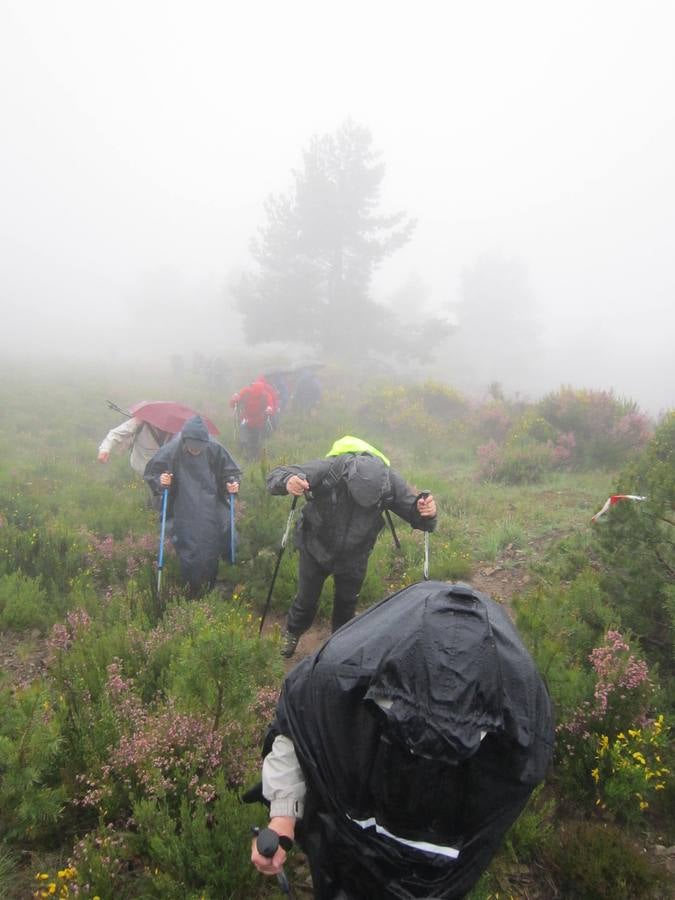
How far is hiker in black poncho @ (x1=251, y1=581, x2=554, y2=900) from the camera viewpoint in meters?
1.55

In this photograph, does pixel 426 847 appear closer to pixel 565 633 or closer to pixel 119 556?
pixel 565 633

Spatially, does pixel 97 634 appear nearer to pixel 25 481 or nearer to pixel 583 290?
pixel 25 481

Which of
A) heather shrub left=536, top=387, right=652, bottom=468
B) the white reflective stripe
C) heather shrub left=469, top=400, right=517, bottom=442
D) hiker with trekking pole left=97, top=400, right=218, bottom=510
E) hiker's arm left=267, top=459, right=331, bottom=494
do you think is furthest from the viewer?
heather shrub left=469, top=400, right=517, bottom=442

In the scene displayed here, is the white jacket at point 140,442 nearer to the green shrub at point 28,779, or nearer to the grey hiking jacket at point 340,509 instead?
the grey hiking jacket at point 340,509

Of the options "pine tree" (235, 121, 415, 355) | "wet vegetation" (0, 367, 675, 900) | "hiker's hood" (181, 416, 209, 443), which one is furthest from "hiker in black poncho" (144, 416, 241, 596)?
"pine tree" (235, 121, 415, 355)

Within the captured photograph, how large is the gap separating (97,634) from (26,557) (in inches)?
85.5

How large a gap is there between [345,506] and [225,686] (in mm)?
1848

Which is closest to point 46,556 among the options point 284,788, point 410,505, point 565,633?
point 410,505

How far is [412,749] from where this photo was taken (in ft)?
5.00

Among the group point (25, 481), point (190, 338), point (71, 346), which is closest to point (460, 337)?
point (190, 338)

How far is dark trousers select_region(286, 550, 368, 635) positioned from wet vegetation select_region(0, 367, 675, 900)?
1.08 ft

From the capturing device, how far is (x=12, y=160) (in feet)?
380

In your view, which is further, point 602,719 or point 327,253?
point 327,253

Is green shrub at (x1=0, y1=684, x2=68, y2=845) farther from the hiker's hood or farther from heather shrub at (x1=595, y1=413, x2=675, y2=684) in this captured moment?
heather shrub at (x1=595, y1=413, x2=675, y2=684)
